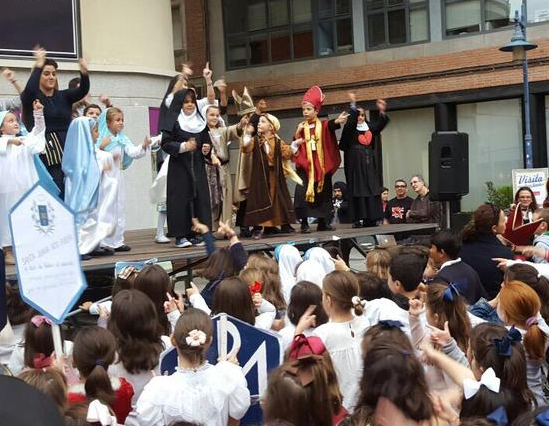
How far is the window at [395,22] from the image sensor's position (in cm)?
2136

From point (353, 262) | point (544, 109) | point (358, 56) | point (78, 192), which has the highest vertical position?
point (358, 56)

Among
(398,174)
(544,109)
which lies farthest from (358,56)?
Result: (544,109)

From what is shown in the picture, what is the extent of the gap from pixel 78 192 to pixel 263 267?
11.6ft

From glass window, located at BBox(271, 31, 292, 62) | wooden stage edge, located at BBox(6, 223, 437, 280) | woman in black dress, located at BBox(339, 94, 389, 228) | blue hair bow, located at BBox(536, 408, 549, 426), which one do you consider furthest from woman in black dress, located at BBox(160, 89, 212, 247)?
glass window, located at BBox(271, 31, 292, 62)

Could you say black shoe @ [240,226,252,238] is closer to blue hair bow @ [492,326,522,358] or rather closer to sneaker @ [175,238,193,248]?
sneaker @ [175,238,193,248]

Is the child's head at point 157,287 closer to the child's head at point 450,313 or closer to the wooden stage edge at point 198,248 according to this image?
the child's head at point 450,313

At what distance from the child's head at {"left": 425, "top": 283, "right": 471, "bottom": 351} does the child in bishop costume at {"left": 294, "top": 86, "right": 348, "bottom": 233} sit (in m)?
6.45

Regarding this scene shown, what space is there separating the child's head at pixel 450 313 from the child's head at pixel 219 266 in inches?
72.8

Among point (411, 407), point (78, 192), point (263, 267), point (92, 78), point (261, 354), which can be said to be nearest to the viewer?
point (411, 407)

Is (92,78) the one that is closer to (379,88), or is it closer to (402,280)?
(379,88)

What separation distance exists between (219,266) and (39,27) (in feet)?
32.9

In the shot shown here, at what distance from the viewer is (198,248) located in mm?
8930

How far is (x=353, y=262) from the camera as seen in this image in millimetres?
15672

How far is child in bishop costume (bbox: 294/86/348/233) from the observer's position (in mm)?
10617
